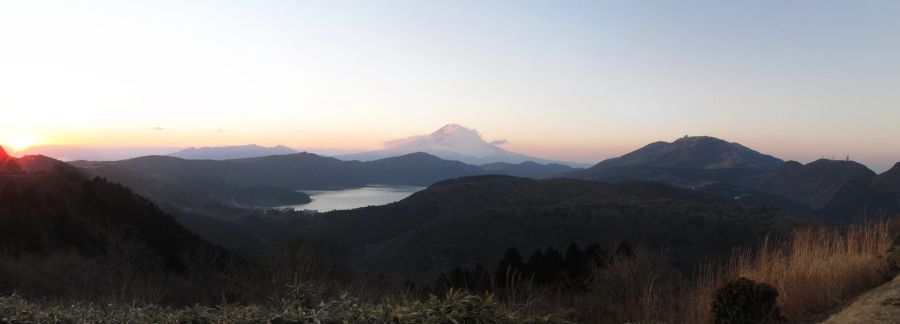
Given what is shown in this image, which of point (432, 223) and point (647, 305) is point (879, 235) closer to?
point (647, 305)

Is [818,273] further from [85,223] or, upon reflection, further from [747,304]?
[85,223]

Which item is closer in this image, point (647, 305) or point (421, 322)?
point (421, 322)

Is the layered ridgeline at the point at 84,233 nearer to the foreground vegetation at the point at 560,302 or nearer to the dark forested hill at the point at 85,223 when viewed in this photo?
the dark forested hill at the point at 85,223

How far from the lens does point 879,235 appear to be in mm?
6836

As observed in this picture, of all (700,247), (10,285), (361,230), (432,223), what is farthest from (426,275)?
(10,285)

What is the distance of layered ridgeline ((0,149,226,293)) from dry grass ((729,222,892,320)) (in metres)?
19.9

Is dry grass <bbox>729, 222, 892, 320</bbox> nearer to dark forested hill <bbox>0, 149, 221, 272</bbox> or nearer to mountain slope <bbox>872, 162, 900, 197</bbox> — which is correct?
dark forested hill <bbox>0, 149, 221, 272</bbox>

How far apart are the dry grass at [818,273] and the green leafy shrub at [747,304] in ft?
1.69

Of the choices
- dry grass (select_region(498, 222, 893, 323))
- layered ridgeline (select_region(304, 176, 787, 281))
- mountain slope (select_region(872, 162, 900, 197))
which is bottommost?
layered ridgeline (select_region(304, 176, 787, 281))

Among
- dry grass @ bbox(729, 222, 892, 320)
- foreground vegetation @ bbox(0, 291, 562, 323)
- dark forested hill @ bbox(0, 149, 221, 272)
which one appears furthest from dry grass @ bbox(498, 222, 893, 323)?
dark forested hill @ bbox(0, 149, 221, 272)

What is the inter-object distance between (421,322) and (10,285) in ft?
50.0

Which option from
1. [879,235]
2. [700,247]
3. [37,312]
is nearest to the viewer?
[37,312]

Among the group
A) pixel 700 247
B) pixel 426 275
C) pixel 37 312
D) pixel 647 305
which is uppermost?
pixel 37 312

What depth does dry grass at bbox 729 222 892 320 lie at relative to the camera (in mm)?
4980
